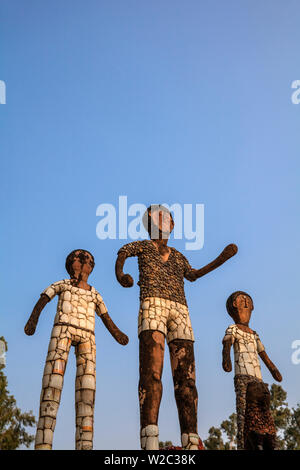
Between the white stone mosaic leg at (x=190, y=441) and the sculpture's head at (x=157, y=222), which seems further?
the sculpture's head at (x=157, y=222)

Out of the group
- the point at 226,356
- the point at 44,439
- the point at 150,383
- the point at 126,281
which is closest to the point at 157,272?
the point at 126,281

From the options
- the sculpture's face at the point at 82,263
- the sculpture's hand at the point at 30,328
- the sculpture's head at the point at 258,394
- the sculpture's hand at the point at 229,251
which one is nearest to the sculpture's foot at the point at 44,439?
the sculpture's hand at the point at 30,328

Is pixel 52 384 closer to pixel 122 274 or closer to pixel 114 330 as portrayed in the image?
pixel 114 330

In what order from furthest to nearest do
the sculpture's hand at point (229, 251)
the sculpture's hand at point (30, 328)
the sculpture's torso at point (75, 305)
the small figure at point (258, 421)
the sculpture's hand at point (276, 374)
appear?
the sculpture's hand at point (276, 374) < the sculpture's hand at point (229, 251) < the sculpture's torso at point (75, 305) < the sculpture's hand at point (30, 328) < the small figure at point (258, 421)

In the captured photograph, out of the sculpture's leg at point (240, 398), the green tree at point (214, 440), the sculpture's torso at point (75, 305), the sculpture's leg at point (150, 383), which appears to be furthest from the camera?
the green tree at point (214, 440)

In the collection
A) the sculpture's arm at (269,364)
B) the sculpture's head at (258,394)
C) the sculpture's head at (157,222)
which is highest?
the sculpture's head at (157,222)

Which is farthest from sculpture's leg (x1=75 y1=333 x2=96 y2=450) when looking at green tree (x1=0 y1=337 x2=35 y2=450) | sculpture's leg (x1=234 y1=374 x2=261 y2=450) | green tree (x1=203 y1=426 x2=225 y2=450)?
green tree (x1=203 y1=426 x2=225 y2=450)

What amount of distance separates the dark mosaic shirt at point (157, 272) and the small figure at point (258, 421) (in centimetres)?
150

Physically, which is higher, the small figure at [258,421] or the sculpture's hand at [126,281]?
the sculpture's hand at [126,281]

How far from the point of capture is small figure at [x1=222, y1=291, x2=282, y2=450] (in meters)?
7.16

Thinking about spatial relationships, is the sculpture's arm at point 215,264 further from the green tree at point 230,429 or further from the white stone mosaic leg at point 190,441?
the green tree at point 230,429

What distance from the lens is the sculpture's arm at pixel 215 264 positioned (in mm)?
7107
